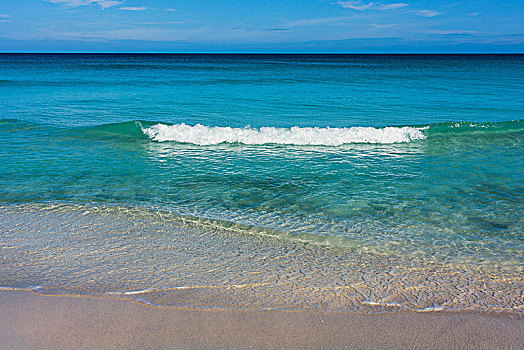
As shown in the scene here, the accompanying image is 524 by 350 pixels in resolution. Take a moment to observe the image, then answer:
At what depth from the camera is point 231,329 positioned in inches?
127

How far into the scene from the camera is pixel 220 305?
3.57 m

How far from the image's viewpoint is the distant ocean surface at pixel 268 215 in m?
3.93

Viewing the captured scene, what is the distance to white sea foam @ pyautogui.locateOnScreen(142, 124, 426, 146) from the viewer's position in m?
12.2

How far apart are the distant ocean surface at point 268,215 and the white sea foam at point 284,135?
0.19ft

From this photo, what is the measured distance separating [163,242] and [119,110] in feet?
47.6

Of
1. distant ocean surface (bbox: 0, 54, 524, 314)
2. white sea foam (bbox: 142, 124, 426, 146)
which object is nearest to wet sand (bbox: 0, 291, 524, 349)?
distant ocean surface (bbox: 0, 54, 524, 314)

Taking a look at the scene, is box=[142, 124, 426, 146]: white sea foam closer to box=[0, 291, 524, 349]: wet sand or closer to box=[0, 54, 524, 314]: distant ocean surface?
box=[0, 54, 524, 314]: distant ocean surface

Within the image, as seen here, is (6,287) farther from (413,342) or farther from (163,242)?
(413,342)

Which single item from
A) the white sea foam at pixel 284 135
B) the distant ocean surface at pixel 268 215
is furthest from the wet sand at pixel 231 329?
the white sea foam at pixel 284 135

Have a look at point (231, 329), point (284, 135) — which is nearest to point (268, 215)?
point (231, 329)

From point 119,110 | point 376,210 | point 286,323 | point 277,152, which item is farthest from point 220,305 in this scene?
point 119,110

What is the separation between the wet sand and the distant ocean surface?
0.19m

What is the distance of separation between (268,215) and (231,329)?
9.67ft

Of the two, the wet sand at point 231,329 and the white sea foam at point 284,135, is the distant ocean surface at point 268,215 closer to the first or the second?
the white sea foam at point 284,135
